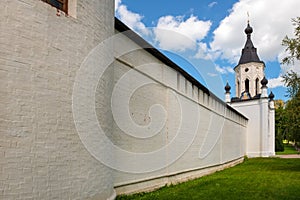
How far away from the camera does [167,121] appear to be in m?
11.3

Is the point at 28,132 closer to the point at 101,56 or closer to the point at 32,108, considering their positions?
the point at 32,108

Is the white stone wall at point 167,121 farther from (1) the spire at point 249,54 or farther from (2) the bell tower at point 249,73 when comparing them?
(1) the spire at point 249,54

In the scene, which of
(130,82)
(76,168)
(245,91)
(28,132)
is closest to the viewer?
(28,132)

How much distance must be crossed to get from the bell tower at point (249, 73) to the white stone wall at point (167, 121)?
24660 millimetres

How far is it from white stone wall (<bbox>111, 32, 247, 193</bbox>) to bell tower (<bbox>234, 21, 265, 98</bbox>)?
2466 cm

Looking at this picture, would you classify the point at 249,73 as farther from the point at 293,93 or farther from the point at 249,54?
the point at 293,93

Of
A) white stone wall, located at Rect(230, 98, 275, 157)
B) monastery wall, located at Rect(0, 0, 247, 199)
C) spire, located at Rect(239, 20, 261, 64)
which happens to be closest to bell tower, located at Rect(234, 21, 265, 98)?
spire, located at Rect(239, 20, 261, 64)

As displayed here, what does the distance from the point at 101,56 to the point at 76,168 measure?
2216 millimetres

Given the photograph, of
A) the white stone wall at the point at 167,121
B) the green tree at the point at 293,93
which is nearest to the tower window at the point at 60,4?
the white stone wall at the point at 167,121

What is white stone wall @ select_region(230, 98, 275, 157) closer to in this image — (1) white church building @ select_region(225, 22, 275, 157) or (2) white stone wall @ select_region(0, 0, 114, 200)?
(1) white church building @ select_region(225, 22, 275, 157)

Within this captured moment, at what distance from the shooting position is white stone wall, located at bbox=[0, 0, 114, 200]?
13.9 feet

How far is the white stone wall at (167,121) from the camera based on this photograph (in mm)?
8328

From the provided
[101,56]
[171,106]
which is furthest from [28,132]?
[171,106]

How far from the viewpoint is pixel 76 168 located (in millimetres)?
5410
